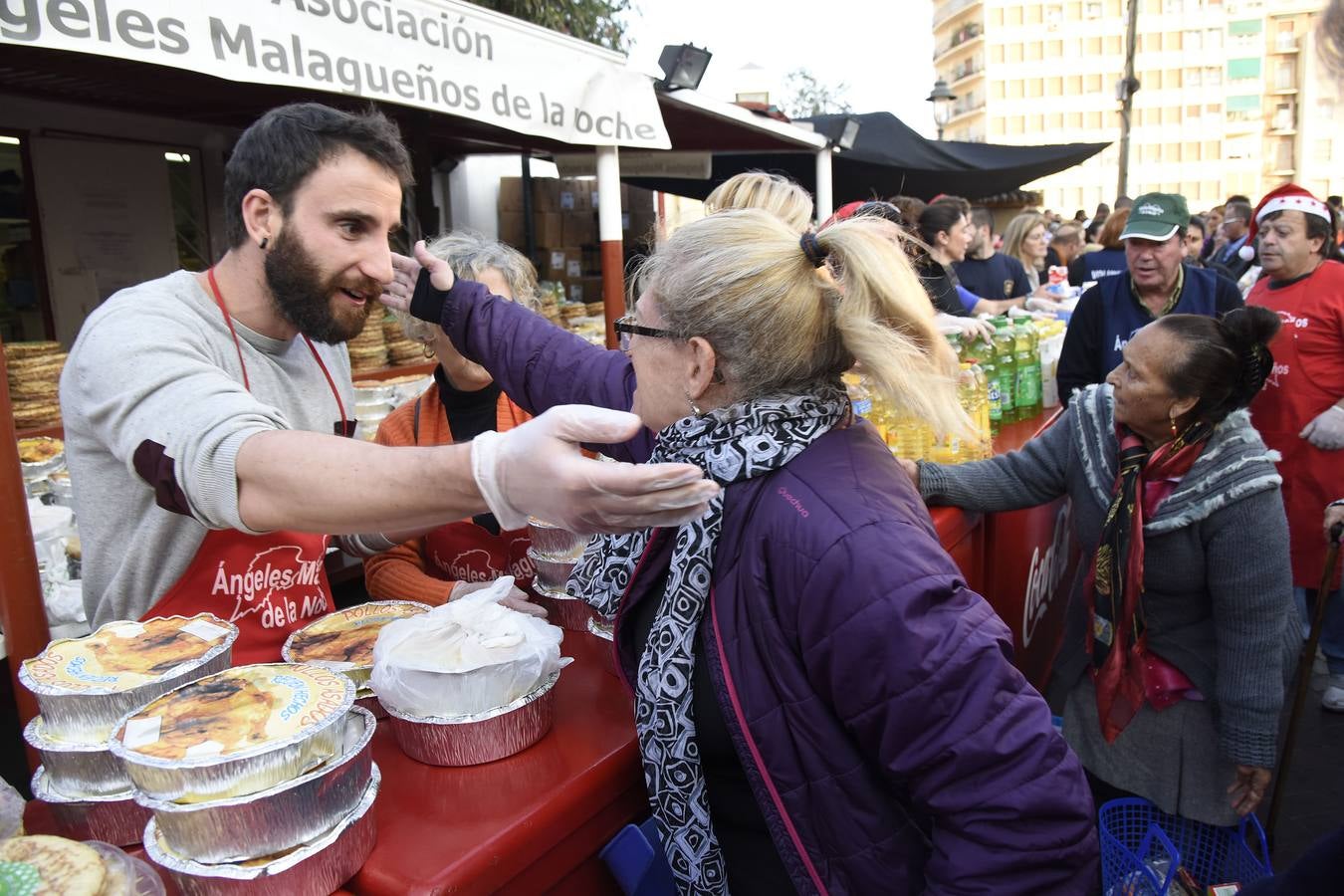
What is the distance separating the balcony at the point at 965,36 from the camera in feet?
229

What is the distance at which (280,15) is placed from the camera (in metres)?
3.00

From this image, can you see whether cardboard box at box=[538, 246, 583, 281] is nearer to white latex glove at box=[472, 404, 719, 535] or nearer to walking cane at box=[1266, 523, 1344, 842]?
walking cane at box=[1266, 523, 1344, 842]

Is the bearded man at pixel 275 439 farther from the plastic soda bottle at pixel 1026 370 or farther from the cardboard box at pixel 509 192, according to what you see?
the cardboard box at pixel 509 192

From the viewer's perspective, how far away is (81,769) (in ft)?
4.26

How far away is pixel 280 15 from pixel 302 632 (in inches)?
91.5

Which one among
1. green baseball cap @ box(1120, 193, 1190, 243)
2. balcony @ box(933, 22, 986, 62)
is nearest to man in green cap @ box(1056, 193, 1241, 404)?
green baseball cap @ box(1120, 193, 1190, 243)

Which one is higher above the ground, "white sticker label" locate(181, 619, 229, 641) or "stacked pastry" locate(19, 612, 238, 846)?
"white sticker label" locate(181, 619, 229, 641)

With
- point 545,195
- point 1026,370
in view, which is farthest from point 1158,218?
point 545,195

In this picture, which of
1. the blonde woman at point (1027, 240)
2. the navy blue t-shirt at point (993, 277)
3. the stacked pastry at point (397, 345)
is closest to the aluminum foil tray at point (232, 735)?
the stacked pastry at point (397, 345)

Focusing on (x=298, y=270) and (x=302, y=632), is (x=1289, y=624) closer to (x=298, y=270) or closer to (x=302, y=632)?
(x=302, y=632)

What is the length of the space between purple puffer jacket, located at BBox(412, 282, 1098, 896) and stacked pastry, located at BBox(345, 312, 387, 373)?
5.17m

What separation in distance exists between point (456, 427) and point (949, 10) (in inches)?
3398

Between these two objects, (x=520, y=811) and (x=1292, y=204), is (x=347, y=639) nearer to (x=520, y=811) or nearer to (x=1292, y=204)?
(x=520, y=811)

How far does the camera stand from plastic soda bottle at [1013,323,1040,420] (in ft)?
14.3
